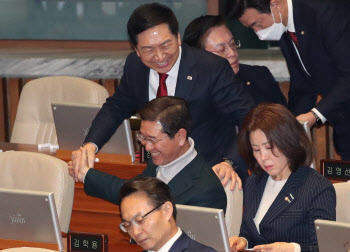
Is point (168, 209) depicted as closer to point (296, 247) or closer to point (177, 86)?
point (296, 247)

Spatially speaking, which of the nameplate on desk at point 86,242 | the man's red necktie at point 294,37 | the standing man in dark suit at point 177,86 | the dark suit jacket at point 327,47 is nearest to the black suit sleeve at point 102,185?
the standing man in dark suit at point 177,86

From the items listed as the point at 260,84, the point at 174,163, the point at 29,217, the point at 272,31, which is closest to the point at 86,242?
the point at 29,217

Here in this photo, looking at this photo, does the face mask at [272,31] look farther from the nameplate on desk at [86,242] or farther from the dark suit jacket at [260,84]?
the nameplate on desk at [86,242]

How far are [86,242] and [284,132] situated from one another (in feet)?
2.90

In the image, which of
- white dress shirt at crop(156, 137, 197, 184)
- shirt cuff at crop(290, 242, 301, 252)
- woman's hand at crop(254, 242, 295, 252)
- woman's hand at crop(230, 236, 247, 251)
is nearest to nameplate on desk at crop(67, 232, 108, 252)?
white dress shirt at crop(156, 137, 197, 184)

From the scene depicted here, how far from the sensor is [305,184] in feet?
10.3

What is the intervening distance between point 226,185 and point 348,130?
48.2 inches

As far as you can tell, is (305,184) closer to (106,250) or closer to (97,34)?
(106,250)

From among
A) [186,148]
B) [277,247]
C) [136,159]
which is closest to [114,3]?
[136,159]

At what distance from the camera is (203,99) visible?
3.70m

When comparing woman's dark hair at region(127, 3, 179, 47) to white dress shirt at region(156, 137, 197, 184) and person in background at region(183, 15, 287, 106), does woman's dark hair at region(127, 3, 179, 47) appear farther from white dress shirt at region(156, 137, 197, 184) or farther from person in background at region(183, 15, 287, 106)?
person in background at region(183, 15, 287, 106)

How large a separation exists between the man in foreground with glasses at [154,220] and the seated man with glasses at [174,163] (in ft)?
1.53

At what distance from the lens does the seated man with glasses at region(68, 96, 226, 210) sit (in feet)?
10.5

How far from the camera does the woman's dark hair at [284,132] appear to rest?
126 inches
